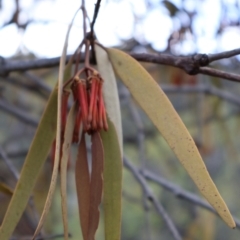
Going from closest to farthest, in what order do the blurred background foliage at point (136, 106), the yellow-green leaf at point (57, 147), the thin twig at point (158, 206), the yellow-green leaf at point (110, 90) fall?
the yellow-green leaf at point (57, 147) < the yellow-green leaf at point (110, 90) < the thin twig at point (158, 206) < the blurred background foliage at point (136, 106)

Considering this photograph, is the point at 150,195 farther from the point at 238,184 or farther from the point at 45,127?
the point at 238,184

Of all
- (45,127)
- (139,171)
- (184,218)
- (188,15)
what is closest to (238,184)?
(184,218)

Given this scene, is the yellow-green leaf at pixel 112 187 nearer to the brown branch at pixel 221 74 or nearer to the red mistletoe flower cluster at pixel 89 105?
the red mistletoe flower cluster at pixel 89 105

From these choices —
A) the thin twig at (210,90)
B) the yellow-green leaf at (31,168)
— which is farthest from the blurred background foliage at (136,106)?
the yellow-green leaf at (31,168)

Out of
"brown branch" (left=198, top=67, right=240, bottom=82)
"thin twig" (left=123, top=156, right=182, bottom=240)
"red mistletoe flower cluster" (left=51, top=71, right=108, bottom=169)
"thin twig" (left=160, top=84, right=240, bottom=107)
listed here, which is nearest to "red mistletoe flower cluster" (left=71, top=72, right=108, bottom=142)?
"red mistletoe flower cluster" (left=51, top=71, right=108, bottom=169)

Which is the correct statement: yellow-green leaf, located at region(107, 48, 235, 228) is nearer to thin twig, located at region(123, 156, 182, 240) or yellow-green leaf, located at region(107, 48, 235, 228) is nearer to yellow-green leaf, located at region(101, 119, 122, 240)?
yellow-green leaf, located at region(101, 119, 122, 240)

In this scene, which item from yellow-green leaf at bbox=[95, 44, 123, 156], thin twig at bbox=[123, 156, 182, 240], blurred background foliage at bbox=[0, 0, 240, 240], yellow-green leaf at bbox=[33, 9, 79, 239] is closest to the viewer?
yellow-green leaf at bbox=[33, 9, 79, 239]
